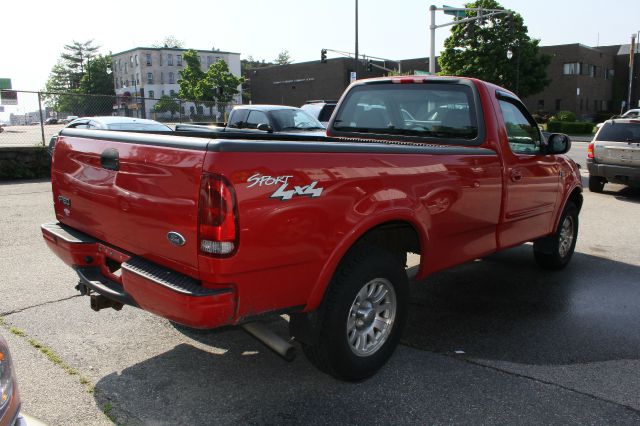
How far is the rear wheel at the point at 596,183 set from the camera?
1220cm

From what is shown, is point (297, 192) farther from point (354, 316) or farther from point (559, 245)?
point (559, 245)

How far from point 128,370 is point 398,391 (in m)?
1.78

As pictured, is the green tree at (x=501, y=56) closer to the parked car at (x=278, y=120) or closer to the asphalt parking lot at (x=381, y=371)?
the parked car at (x=278, y=120)

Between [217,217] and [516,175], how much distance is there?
3.08 meters

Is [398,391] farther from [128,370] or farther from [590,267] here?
[590,267]

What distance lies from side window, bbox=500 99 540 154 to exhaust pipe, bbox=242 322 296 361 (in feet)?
9.40

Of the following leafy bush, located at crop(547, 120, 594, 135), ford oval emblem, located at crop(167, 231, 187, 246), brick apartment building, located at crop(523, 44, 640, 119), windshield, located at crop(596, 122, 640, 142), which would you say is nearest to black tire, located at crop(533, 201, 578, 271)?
ford oval emblem, located at crop(167, 231, 187, 246)

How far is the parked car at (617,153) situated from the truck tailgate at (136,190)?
11.0m

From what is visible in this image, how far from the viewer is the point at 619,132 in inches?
456

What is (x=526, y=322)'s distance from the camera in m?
4.57

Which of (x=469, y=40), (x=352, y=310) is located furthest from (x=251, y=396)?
(x=469, y=40)

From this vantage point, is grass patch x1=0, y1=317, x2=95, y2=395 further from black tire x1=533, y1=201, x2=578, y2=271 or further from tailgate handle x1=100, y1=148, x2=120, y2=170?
black tire x1=533, y1=201, x2=578, y2=271

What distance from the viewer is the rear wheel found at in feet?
40.0

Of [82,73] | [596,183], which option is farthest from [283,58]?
[596,183]
